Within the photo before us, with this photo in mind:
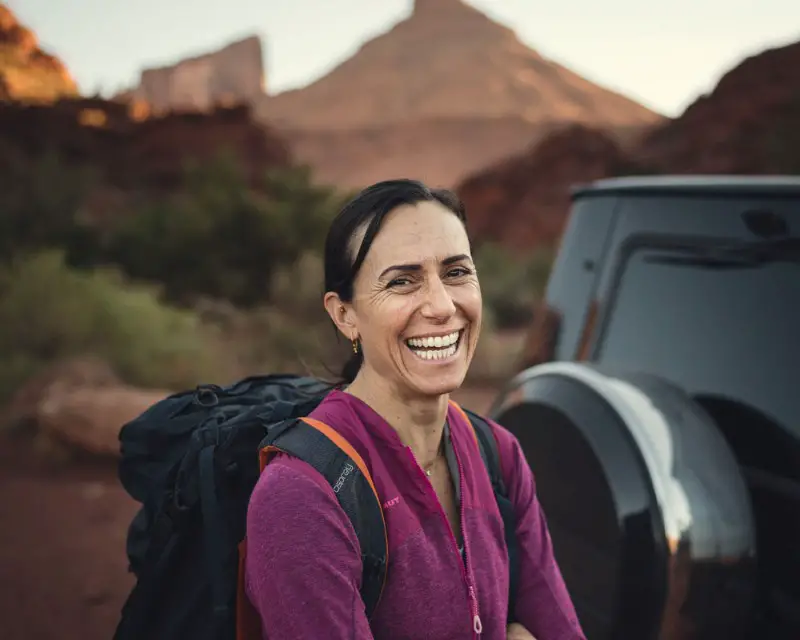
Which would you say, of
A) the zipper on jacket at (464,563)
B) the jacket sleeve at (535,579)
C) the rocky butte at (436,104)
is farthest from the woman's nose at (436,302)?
the rocky butte at (436,104)

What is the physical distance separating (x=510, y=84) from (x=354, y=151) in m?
24.4

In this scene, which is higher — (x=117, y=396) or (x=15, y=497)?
Result: (x=117, y=396)

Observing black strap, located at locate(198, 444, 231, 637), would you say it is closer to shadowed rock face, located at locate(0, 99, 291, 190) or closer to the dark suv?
the dark suv

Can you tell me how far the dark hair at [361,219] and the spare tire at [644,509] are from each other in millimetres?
678

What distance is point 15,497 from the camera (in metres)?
5.95

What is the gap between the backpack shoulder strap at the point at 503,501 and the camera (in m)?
1.55

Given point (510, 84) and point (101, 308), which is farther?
point (510, 84)

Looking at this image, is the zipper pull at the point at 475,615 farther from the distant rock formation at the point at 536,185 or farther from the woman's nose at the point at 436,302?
the distant rock formation at the point at 536,185

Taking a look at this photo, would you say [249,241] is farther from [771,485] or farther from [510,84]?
[510,84]

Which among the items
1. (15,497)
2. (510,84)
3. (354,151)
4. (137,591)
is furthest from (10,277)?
(510,84)

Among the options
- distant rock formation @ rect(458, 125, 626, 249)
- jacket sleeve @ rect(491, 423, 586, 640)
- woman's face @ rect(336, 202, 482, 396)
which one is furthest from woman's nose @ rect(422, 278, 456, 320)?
distant rock formation @ rect(458, 125, 626, 249)

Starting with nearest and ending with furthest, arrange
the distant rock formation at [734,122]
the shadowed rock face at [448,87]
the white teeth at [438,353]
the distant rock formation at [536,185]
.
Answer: the white teeth at [438,353] < the distant rock formation at [734,122] < the distant rock formation at [536,185] < the shadowed rock face at [448,87]

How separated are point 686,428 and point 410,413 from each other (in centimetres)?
70

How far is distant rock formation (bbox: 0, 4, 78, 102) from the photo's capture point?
34781 millimetres
